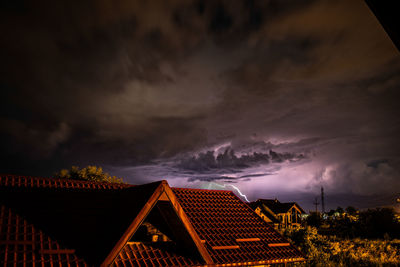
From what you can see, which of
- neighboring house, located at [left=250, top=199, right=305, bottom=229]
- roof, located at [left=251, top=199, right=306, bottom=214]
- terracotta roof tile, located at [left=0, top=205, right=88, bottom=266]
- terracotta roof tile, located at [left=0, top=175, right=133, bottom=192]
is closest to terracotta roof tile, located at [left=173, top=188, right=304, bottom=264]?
terracotta roof tile, located at [left=0, top=175, right=133, bottom=192]

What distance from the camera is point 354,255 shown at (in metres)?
22.7

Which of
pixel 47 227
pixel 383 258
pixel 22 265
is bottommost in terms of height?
pixel 383 258

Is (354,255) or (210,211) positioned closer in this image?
(210,211)

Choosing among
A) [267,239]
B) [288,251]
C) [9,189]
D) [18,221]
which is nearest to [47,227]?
[18,221]

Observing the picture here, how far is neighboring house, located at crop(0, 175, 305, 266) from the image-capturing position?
8570 mm

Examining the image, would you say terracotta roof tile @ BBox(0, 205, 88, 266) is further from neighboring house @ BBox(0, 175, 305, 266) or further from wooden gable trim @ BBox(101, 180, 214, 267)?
wooden gable trim @ BBox(101, 180, 214, 267)

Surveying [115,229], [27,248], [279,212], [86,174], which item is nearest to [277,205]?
[279,212]

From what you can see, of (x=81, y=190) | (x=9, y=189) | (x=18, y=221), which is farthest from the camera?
(x=81, y=190)

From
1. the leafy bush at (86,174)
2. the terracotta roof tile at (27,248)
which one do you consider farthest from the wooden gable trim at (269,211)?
the terracotta roof tile at (27,248)

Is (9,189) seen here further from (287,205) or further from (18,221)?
(287,205)

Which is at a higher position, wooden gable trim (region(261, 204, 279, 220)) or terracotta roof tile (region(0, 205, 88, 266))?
terracotta roof tile (region(0, 205, 88, 266))

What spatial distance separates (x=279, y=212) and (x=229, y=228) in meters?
52.9

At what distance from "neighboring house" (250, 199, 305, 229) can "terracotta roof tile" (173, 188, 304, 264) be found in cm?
4510

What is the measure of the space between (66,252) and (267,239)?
934 centimetres
